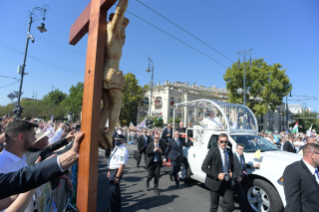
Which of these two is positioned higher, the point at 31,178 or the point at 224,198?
the point at 31,178

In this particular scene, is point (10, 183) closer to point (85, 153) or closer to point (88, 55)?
point (85, 153)

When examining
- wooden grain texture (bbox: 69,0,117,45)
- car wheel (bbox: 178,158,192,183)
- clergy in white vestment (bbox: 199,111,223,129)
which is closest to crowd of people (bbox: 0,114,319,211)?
wooden grain texture (bbox: 69,0,117,45)

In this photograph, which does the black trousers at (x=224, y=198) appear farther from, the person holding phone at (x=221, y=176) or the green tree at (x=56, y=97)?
the green tree at (x=56, y=97)

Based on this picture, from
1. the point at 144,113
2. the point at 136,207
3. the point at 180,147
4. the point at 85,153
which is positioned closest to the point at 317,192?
the point at 85,153

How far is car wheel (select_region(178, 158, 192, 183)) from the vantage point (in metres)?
6.97

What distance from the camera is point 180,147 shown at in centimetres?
728

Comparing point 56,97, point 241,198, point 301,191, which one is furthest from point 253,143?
point 56,97

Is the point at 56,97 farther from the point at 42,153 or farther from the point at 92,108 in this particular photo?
the point at 92,108

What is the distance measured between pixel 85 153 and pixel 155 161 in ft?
18.0

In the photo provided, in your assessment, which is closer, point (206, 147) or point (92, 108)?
point (92, 108)

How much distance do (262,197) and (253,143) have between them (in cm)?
179

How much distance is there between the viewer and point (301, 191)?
95.2 inches

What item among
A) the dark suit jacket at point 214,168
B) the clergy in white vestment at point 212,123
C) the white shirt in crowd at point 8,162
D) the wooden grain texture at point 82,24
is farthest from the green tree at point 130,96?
the wooden grain texture at point 82,24

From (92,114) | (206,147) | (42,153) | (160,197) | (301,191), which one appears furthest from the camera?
(206,147)
